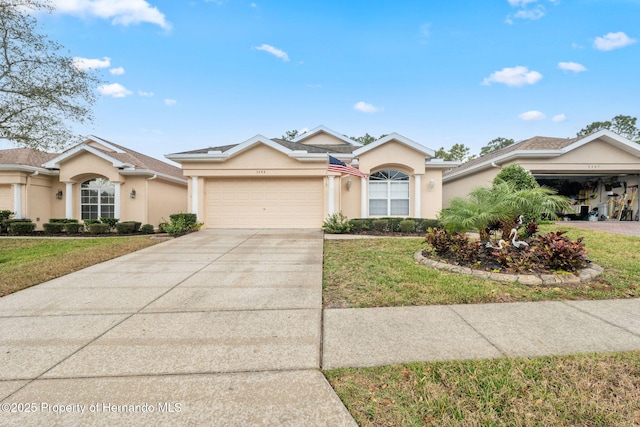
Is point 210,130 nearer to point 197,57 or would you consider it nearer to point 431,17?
point 197,57

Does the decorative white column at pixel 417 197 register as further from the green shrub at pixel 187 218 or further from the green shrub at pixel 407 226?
the green shrub at pixel 187 218

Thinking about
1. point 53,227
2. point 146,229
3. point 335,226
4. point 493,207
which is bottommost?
point 146,229

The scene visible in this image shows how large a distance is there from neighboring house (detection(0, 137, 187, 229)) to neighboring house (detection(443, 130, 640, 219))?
16.3 m

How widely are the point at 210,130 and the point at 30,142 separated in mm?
9306

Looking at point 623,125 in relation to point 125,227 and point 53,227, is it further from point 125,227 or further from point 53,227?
point 53,227

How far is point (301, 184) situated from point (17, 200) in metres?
13.7

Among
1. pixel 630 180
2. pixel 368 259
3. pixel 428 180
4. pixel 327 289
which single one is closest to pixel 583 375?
pixel 327 289

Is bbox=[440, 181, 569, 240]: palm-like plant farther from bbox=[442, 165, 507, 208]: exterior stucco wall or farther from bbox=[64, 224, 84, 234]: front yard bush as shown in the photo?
bbox=[64, 224, 84, 234]: front yard bush

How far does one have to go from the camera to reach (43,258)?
292 inches

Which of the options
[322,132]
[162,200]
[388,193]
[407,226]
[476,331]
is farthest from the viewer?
[322,132]

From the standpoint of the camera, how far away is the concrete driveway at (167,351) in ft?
6.61

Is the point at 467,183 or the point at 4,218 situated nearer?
the point at 4,218

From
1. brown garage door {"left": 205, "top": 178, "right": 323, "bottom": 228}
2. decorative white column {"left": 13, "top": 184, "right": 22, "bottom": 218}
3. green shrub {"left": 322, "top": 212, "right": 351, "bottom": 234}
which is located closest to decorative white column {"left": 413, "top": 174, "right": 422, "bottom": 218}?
green shrub {"left": 322, "top": 212, "right": 351, "bottom": 234}

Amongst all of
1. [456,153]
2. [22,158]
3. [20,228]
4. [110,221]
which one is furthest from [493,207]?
[456,153]
